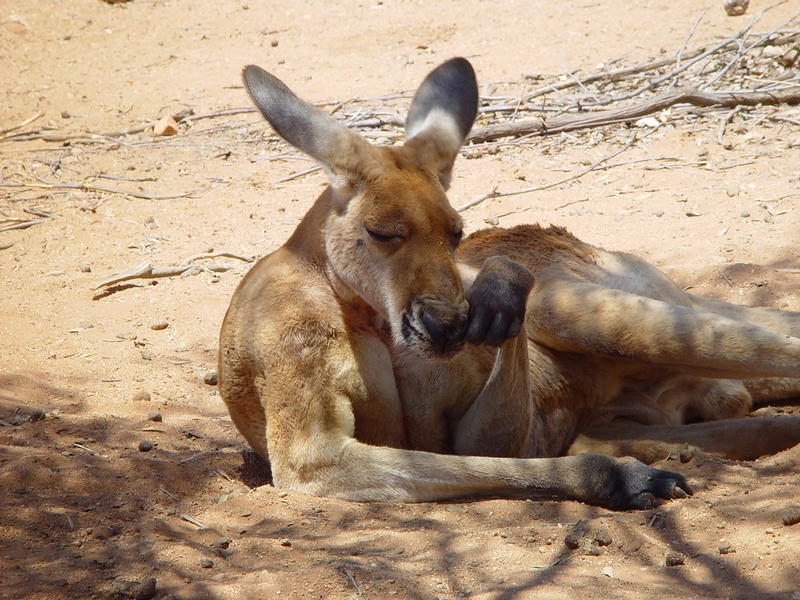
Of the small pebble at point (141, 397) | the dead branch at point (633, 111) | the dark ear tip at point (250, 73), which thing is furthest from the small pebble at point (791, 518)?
the dead branch at point (633, 111)

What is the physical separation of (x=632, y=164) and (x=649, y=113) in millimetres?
939

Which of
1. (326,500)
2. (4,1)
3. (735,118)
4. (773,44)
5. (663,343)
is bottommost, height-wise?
(326,500)

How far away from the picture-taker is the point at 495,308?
3389mm

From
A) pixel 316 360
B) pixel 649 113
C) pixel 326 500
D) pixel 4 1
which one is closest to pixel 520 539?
pixel 326 500

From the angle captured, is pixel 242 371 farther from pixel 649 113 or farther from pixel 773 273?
pixel 649 113

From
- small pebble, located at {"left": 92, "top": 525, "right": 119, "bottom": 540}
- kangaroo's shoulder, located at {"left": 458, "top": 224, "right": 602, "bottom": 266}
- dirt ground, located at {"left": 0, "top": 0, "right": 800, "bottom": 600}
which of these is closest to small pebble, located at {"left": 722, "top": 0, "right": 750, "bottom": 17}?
dirt ground, located at {"left": 0, "top": 0, "right": 800, "bottom": 600}

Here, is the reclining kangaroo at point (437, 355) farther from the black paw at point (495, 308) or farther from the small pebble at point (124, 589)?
the small pebble at point (124, 589)

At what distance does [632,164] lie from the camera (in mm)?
8016

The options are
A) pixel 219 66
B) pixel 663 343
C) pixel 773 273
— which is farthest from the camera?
pixel 219 66

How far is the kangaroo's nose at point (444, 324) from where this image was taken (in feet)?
10.4

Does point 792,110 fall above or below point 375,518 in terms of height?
above

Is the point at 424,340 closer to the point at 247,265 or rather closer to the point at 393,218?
the point at 393,218

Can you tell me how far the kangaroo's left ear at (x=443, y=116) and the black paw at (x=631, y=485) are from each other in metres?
1.37

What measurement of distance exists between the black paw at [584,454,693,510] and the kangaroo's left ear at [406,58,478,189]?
1.37 m
